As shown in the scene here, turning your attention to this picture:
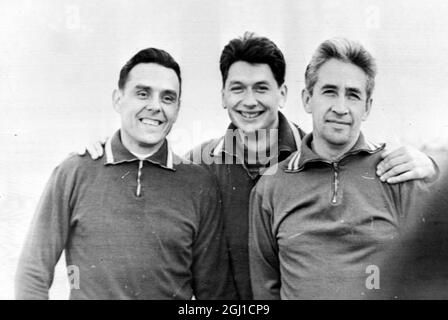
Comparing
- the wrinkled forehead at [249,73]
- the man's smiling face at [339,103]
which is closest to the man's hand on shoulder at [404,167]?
the man's smiling face at [339,103]

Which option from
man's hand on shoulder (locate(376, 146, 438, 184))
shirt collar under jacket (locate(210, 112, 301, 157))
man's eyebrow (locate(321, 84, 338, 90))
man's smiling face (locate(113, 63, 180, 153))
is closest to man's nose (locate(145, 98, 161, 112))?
man's smiling face (locate(113, 63, 180, 153))

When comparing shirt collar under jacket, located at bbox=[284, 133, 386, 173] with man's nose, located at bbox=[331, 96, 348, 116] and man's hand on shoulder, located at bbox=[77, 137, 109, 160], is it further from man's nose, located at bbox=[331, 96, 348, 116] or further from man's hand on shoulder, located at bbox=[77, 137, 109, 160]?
man's hand on shoulder, located at bbox=[77, 137, 109, 160]

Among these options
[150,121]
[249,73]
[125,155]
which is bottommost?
[125,155]

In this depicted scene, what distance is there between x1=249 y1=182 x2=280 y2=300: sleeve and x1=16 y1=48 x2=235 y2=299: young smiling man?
0.14 metres

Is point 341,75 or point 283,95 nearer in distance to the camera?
point 341,75

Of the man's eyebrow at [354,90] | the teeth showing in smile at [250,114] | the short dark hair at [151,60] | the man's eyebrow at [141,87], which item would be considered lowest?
the teeth showing in smile at [250,114]

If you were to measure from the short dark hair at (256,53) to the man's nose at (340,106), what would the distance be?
0.89 feet

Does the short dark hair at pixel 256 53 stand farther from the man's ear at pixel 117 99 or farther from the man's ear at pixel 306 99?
the man's ear at pixel 117 99

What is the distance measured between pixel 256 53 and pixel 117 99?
2.25 ft

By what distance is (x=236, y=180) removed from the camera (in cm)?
251

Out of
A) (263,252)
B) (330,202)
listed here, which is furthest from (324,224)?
(263,252)

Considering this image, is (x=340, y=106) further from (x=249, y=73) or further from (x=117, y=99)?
(x=117, y=99)

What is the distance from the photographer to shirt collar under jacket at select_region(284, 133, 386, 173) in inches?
95.2

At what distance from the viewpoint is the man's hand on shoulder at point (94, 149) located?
2502 millimetres
